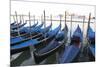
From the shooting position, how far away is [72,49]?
235 centimetres

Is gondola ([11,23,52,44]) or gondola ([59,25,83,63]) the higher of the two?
gondola ([11,23,52,44])

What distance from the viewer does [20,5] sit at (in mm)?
2123

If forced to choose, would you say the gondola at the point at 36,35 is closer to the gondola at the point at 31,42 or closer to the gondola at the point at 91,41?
the gondola at the point at 31,42

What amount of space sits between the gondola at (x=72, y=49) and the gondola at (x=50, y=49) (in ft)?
0.34

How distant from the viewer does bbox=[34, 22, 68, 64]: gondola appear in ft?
7.20

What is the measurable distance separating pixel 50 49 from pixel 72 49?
0.99 ft

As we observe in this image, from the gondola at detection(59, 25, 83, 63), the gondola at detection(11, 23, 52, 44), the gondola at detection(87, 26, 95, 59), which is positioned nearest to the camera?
the gondola at detection(11, 23, 52, 44)

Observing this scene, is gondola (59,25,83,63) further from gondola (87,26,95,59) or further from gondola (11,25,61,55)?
gondola (11,25,61,55)

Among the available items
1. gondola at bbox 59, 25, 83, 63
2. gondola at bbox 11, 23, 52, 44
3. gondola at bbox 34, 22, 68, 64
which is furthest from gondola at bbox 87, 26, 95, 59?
gondola at bbox 11, 23, 52, 44

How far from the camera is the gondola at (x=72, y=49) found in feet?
7.56

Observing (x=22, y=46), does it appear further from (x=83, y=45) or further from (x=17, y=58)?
(x=83, y=45)

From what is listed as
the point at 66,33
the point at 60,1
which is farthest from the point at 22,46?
the point at 60,1

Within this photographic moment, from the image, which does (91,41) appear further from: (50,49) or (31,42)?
(31,42)

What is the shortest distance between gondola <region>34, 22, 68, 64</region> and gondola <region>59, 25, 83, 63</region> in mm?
102
